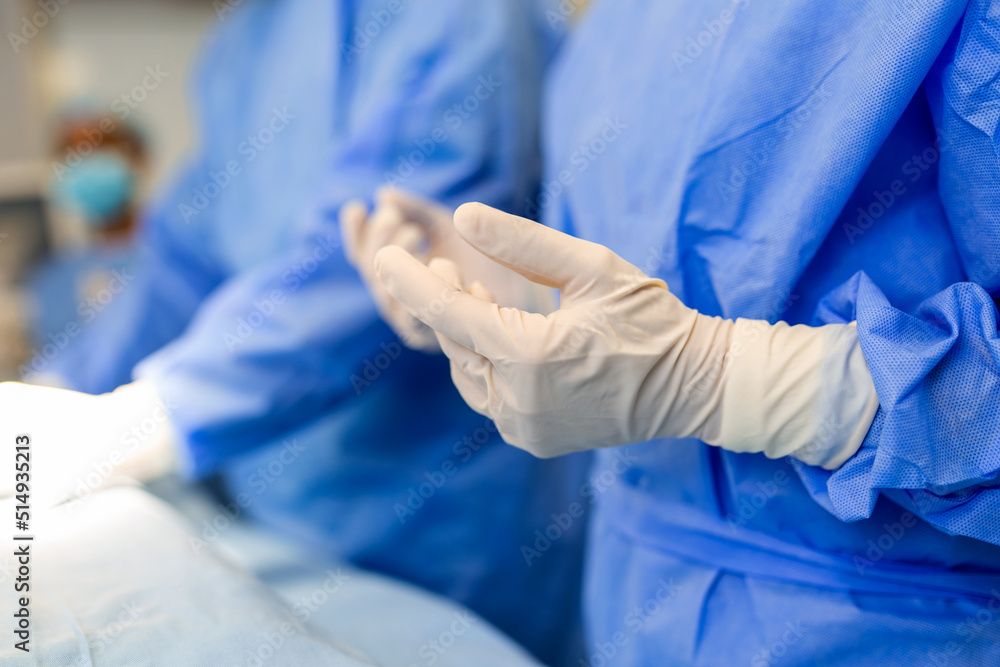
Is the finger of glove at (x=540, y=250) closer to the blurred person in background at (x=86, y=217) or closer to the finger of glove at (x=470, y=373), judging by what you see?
the finger of glove at (x=470, y=373)

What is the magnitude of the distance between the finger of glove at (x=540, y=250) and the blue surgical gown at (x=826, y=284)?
0.14 meters

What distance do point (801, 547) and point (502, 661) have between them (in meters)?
0.37

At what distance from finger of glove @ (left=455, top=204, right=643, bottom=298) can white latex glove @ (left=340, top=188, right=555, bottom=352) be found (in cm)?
17

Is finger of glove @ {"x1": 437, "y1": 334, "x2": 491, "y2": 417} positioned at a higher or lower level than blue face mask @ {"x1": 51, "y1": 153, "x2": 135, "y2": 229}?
higher

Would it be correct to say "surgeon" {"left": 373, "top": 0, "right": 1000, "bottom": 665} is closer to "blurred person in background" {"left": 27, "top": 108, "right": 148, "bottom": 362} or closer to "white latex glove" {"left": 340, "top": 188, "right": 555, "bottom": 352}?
"white latex glove" {"left": 340, "top": 188, "right": 555, "bottom": 352}

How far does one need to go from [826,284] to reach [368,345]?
659 millimetres

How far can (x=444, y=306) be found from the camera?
59 centimetres

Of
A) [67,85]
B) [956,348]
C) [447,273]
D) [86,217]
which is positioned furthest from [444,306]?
[67,85]

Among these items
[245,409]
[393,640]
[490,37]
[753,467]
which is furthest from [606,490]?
[490,37]

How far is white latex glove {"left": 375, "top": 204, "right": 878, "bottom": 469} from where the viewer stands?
1.88 ft

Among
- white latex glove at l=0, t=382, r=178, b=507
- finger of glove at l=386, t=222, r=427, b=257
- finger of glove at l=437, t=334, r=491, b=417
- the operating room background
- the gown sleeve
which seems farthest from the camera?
the operating room background

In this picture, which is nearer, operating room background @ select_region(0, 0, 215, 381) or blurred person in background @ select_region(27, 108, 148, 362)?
blurred person in background @ select_region(27, 108, 148, 362)

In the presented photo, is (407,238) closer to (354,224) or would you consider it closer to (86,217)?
(354,224)

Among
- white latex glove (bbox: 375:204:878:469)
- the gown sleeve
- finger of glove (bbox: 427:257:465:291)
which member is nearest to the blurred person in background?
finger of glove (bbox: 427:257:465:291)
